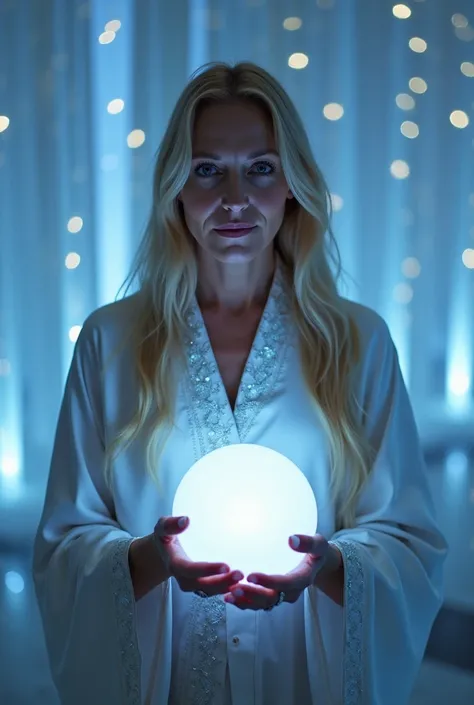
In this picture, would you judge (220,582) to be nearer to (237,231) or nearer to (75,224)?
(237,231)

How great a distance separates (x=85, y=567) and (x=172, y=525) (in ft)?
0.88

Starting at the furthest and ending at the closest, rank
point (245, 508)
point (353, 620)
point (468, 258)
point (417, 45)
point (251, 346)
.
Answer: point (468, 258), point (417, 45), point (251, 346), point (353, 620), point (245, 508)

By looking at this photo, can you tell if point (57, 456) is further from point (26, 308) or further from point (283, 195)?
point (26, 308)

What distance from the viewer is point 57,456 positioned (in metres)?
1.27

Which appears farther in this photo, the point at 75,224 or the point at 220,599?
the point at 75,224

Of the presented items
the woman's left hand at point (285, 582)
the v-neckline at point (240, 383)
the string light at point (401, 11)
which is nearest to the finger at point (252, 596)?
the woman's left hand at point (285, 582)

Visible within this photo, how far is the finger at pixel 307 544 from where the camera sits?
948 mm

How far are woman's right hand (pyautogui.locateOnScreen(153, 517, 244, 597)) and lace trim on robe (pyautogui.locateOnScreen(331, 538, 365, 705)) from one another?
0.23 m

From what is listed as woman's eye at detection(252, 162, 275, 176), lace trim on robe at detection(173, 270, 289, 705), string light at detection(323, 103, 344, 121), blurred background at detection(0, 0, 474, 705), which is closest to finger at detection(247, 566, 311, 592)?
lace trim on robe at detection(173, 270, 289, 705)

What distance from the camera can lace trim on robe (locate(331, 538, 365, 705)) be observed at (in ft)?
3.72

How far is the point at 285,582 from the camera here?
38.0 inches

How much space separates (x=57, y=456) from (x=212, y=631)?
0.36m

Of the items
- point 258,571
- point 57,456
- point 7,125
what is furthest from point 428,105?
point 258,571

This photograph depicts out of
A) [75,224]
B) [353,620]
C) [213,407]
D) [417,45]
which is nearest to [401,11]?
[417,45]
